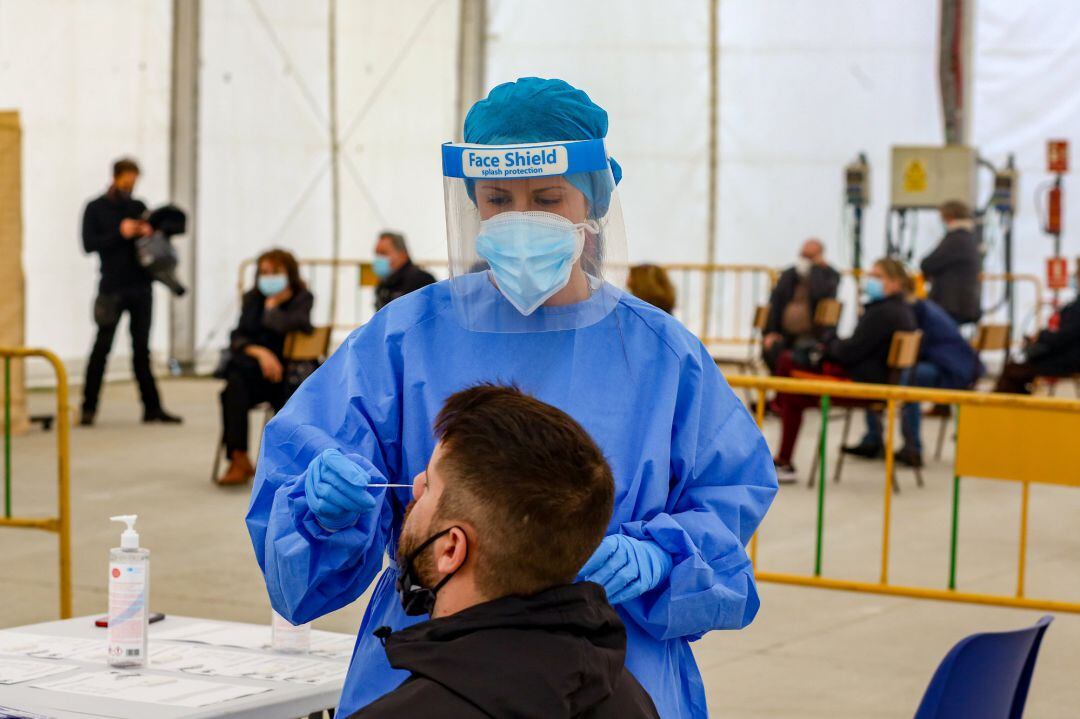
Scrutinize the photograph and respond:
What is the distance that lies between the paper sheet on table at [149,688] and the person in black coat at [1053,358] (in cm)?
868

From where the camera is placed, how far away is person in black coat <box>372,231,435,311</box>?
368 inches

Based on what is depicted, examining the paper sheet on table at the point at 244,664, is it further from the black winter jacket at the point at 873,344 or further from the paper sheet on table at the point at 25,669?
the black winter jacket at the point at 873,344

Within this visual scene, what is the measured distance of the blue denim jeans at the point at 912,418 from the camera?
9.49m

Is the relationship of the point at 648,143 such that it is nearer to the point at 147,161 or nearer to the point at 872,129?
the point at 872,129

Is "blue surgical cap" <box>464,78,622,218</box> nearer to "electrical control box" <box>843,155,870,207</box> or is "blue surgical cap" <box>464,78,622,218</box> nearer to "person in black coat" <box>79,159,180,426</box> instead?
"person in black coat" <box>79,159,180,426</box>

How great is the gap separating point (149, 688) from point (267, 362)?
591cm

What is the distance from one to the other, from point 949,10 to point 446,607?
1471cm

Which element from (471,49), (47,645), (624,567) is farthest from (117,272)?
(624,567)

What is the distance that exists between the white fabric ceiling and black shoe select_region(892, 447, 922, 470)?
6334mm

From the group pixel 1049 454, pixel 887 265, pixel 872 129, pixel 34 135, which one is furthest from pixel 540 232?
pixel 872 129

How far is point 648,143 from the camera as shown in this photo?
53.1 ft

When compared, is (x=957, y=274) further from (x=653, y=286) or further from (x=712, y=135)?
(x=712, y=135)

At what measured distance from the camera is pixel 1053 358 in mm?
10477

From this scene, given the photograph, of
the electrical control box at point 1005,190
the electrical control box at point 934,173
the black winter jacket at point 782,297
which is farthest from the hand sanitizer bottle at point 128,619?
the electrical control box at point 1005,190
